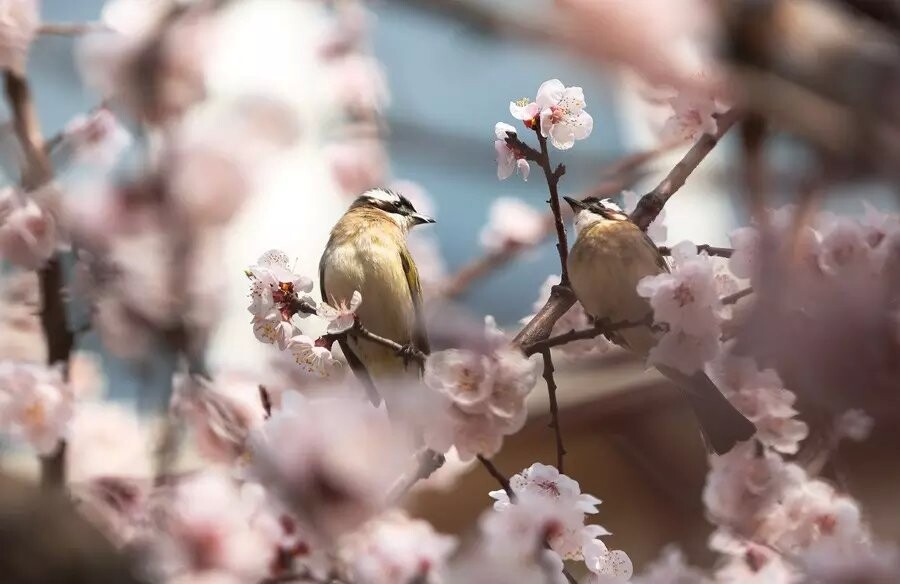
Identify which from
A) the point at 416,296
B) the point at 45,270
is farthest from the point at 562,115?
the point at 45,270

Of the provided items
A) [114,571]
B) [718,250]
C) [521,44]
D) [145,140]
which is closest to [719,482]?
[718,250]

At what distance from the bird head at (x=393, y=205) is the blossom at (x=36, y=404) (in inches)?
29.4

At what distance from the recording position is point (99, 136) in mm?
1738

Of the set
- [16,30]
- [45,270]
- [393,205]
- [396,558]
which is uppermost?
[16,30]

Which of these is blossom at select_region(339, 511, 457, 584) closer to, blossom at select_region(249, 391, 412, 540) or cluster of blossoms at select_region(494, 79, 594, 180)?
blossom at select_region(249, 391, 412, 540)

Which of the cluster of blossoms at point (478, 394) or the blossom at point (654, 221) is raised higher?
the blossom at point (654, 221)

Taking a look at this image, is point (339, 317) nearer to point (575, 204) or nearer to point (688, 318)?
point (688, 318)

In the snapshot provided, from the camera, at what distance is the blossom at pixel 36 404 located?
1455mm

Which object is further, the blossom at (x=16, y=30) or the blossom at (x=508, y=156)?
the blossom at (x=16, y=30)

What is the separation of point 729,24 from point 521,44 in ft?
0.59

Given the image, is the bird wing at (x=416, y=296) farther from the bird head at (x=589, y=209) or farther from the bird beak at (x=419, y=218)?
the bird head at (x=589, y=209)

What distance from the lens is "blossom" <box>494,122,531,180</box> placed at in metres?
1.02

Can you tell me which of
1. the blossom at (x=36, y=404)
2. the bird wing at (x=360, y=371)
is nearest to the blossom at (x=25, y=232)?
the blossom at (x=36, y=404)

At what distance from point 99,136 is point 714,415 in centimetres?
124
